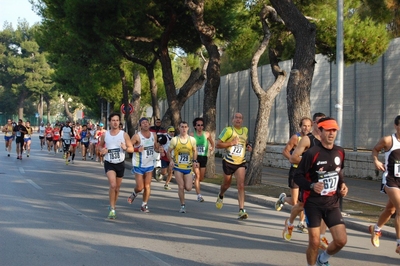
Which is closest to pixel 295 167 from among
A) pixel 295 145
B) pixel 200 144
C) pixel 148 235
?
pixel 295 145

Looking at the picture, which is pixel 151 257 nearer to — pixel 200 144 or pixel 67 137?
pixel 200 144

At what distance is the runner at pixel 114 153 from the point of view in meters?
11.3

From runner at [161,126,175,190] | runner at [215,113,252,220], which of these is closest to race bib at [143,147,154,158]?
runner at [215,113,252,220]

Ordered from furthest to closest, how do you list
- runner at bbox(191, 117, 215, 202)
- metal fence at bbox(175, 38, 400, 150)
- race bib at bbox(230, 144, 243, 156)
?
metal fence at bbox(175, 38, 400, 150) < runner at bbox(191, 117, 215, 202) < race bib at bbox(230, 144, 243, 156)

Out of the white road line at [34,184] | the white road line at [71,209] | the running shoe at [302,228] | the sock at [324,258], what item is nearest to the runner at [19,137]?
the white road line at [34,184]

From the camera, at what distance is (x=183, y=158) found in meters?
12.7

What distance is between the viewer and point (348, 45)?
18.3 metres

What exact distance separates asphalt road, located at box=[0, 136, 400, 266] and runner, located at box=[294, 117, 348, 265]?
4.65 ft

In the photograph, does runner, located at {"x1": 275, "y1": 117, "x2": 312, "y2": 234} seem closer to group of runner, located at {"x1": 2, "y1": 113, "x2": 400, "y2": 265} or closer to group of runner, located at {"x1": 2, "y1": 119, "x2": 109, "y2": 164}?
group of runner, located at {"x1": 2, "y1": 113, "x2": 400, "y2": 265}

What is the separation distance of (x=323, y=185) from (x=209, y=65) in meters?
13.9

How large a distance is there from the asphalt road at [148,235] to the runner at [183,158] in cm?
63

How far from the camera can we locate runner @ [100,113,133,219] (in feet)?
37.2

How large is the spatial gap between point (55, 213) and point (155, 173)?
8848mm

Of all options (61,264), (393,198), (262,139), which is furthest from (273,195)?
Answer: (61,264)
